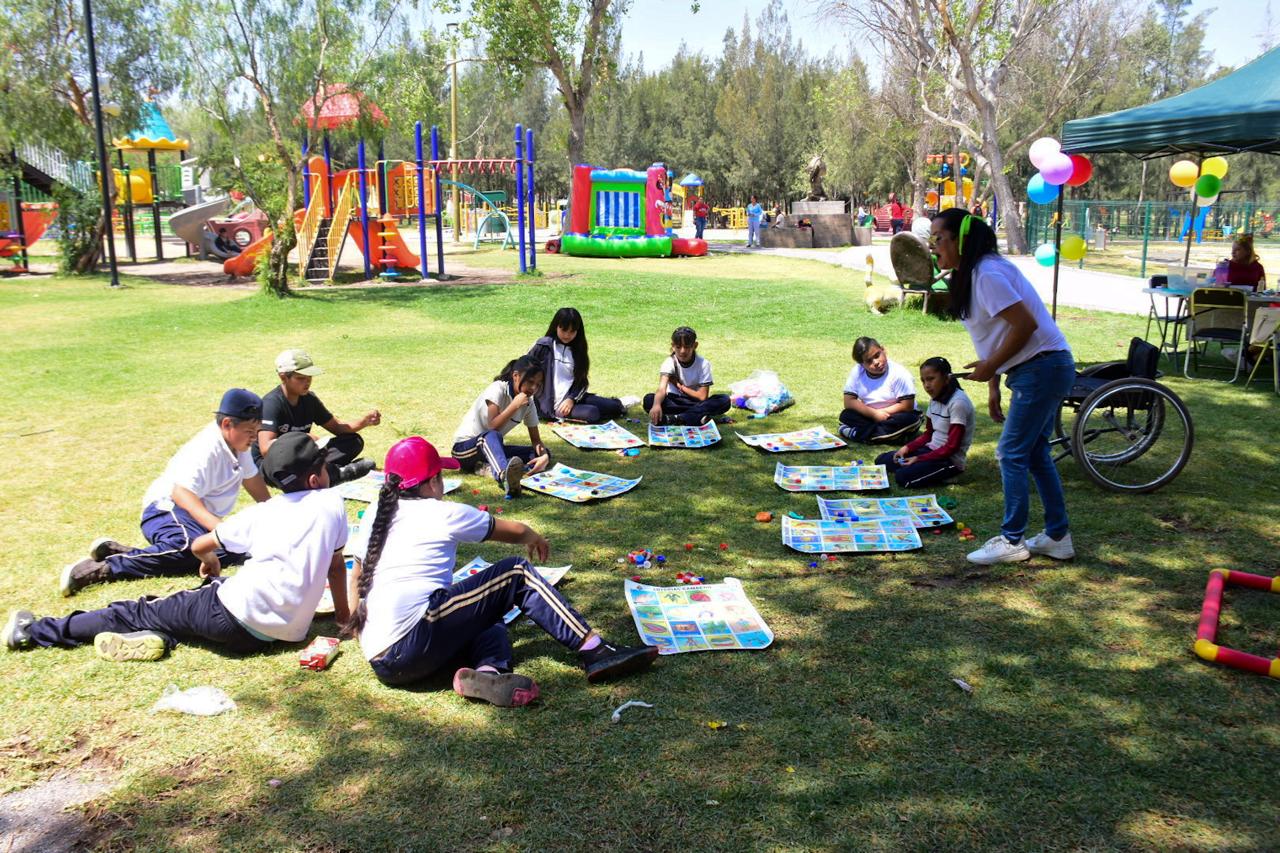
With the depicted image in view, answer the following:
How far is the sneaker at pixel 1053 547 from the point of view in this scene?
17.2ft

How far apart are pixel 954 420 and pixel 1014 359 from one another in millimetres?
1667

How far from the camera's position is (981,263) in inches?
193

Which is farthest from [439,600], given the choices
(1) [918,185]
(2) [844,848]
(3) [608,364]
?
(1) [918,185]

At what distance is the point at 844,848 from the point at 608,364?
8.50 meters

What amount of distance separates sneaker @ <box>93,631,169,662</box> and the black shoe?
8.84ft

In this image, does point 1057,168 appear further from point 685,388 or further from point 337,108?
point 337,108

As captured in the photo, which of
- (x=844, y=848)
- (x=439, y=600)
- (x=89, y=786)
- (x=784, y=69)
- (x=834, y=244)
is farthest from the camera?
(x=784, y=69)

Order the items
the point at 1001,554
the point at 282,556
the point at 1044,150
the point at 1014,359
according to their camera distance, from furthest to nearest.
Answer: the point at 1044,150, the point at 1001,554, the point at 1014,359, the point at 282,556

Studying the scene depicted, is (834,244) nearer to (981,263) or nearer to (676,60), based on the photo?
(981,263)

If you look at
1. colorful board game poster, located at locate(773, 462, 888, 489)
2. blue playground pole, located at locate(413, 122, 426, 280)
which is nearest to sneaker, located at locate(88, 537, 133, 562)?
colorful board game poster, located at locate(773, 462, 888, 489)

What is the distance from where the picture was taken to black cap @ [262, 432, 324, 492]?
14.1 feet

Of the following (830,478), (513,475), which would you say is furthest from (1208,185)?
(513,475)

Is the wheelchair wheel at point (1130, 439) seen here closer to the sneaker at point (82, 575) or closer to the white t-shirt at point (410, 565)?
the white t-shirt at point (410, 565)

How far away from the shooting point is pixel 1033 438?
5.07 metres
